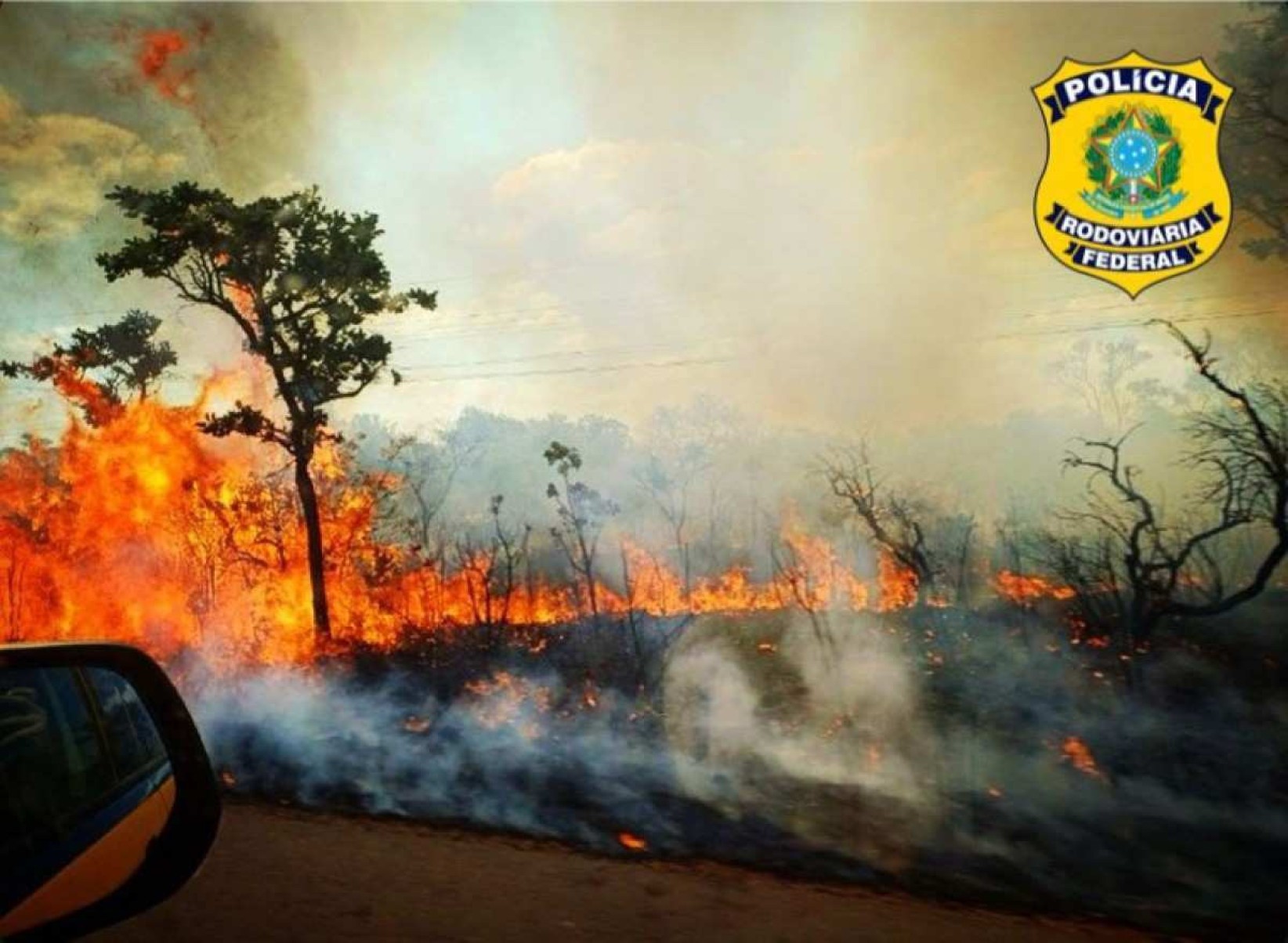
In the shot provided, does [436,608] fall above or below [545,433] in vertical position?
below

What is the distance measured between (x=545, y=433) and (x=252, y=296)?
17.7 ft

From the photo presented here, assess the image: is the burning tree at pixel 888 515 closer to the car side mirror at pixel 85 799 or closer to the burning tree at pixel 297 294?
the burning tree at pixel 297 294

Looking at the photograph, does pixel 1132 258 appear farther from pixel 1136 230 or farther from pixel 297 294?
pixel 297 294

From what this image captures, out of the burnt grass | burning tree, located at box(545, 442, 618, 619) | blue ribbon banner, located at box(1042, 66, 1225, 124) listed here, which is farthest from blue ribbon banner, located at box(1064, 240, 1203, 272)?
burning tree, located at box(545, 442, 618, 619)

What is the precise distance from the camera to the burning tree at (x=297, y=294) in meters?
11.1

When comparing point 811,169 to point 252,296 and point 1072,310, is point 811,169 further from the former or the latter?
point 252,296

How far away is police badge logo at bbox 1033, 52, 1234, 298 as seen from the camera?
9.03 meters

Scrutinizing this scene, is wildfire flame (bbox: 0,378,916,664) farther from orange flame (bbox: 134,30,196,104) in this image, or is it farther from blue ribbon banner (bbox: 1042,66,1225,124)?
blue ribbon banner (bbox: 1042,66,1225,124)

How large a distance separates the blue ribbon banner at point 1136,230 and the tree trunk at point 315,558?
12514 millimetres

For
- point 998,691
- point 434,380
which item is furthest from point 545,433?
point 998,691

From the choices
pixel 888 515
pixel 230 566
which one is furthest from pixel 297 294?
pixel 888 515

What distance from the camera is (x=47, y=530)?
14227 mm

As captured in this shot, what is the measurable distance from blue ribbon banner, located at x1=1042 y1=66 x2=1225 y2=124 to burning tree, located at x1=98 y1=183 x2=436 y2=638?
10057mm

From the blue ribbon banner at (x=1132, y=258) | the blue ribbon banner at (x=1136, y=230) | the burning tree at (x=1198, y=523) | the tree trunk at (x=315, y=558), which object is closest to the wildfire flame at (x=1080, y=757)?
the burning tree at (x=1198, y=523)
